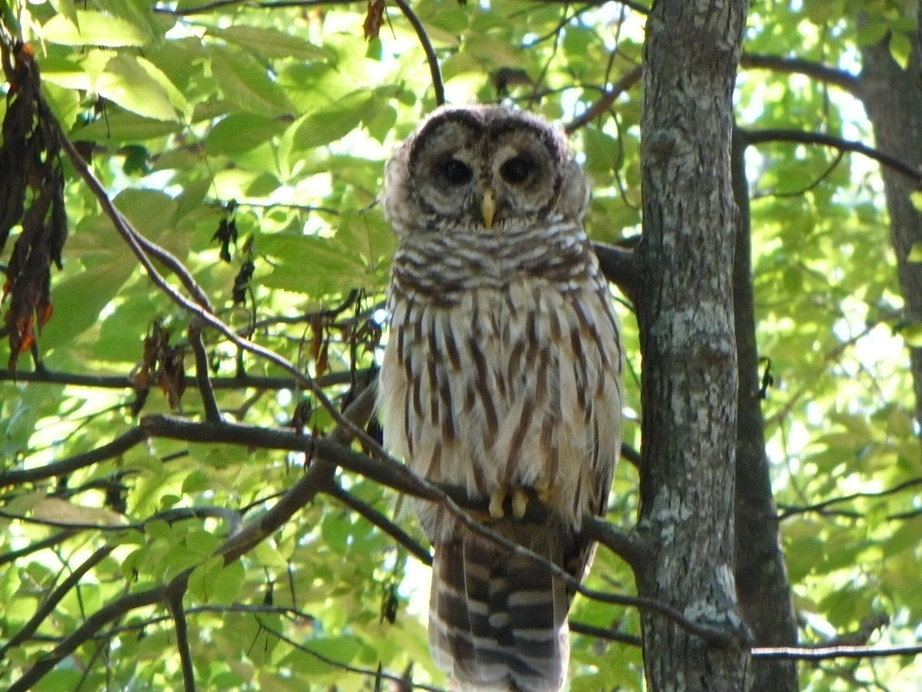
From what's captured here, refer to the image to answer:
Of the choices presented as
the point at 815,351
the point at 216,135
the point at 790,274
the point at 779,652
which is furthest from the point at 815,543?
the point at 216,135

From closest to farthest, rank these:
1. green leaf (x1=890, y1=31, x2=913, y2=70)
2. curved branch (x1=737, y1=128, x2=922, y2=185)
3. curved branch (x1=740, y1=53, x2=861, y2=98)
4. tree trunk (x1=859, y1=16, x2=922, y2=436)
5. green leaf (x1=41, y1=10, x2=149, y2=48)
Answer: green leaf (x1=41, y1=10, x2=149, y2=48) < curved branch (x1=737, y1=128, x2=922, y2=185) < green leaf (x1=890, y1=31, x2=913, y2=70) < curved branch (x1=740, y1=53, x2=861, y2=98) < tree trunk (x1=859, y1=16, x2=922, y2=436)

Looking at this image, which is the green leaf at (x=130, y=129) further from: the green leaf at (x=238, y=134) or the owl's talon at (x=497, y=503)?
the owl's talon at (x=497, y=503)

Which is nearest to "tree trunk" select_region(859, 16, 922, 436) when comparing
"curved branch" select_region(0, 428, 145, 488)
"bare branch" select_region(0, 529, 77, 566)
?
"bare branch" select_region(0, 529, 77, 566)

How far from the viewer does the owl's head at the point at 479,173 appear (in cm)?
389

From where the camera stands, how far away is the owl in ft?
11.3

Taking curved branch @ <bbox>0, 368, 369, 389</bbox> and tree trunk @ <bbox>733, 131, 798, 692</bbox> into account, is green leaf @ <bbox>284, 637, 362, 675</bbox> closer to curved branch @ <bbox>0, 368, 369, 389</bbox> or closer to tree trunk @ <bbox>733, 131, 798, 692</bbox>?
curved branch @ <bbox>0, 368, 369, 389</bbox>

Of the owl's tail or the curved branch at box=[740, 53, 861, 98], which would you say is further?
the curved branch at box=[740, 53, 861, 98]

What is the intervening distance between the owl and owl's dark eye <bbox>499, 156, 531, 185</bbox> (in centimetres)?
16

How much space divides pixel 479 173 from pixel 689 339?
1363mm

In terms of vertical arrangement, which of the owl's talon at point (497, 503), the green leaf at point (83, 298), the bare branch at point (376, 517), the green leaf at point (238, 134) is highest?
the green leaf at point (238, 134)

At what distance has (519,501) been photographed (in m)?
3.52

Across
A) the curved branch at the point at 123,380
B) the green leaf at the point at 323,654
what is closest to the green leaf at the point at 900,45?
the curved branch at the point at 123,380

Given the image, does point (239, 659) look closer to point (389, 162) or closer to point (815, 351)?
point (389, 162)

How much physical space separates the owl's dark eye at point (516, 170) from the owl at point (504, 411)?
0.16 metres
